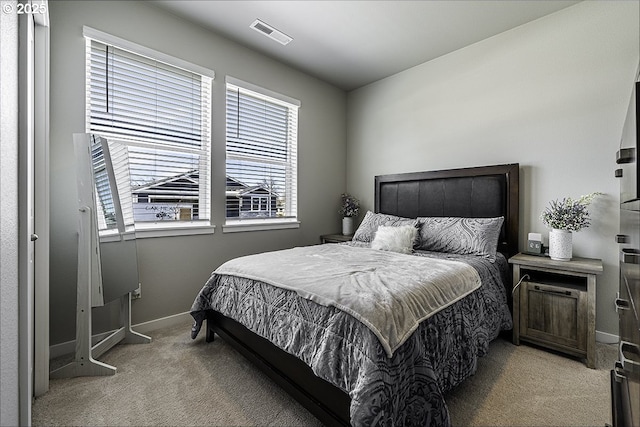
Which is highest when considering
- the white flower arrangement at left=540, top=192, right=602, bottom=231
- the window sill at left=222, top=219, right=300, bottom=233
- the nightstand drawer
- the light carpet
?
the white flower arrangement at left=540, top=192, right=602, bottom=231

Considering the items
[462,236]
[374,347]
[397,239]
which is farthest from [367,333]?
[462,236]

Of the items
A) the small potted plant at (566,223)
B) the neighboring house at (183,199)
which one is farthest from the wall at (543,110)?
the neighboring house at (183,199)

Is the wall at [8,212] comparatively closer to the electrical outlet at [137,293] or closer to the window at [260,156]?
the electrical outlet at [137,293]

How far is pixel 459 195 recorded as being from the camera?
3.12m

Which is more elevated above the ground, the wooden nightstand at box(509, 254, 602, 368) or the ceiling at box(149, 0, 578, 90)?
the ceiling at box(149, 0, 578, 90)

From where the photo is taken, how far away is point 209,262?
2984mm

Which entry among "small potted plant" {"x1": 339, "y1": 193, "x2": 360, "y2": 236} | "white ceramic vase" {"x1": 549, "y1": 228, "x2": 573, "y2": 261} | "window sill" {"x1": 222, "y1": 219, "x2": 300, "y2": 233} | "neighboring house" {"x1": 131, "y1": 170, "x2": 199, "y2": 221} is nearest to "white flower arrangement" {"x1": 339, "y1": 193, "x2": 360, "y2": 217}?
"small potted plant" {"x1": 339, "y1": 193, "x2": 360, "y2": 236}

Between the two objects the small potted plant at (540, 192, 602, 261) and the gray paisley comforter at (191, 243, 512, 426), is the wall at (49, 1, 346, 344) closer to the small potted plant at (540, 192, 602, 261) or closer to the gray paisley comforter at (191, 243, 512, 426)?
the gray paisley comforter at (191, 243, 512, 426)

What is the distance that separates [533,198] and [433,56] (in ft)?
6.26

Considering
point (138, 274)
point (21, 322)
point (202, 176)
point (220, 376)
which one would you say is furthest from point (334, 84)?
point (21, 322)

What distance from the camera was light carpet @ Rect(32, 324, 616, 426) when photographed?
5.00 ft

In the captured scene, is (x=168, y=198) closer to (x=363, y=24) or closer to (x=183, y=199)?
(x=183, y=199)

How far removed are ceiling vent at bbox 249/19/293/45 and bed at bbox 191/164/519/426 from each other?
85.0 inches

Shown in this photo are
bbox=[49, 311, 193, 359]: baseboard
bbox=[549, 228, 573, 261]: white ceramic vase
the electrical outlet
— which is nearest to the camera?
bbox=[49, 311, 193, 359]: baseboard
